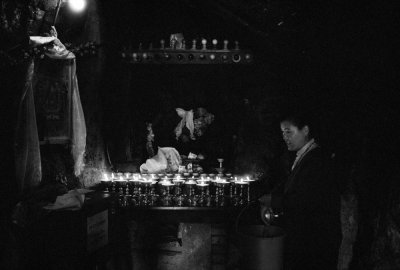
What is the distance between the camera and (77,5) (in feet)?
24.4

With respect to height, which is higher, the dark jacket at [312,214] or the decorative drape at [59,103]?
the decorative drape at [59,103]

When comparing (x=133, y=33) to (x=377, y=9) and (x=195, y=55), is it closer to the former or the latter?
(x=195, y=55)

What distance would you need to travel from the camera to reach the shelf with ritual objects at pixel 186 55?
29.7 ft

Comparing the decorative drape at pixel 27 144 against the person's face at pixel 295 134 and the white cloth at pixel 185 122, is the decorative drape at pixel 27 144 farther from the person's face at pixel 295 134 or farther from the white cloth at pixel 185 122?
the white cloth at pixel 185 122

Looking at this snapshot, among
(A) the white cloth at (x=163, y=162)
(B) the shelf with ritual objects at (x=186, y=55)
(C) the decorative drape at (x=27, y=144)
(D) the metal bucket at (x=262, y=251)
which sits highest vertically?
(B) the shelf with ritual objects at (x=186, y=55)

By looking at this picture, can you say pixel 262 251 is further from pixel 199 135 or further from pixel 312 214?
pixel 199 135

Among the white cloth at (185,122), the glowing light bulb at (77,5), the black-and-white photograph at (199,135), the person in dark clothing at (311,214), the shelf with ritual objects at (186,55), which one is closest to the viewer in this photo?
the person in dark clothing at (311,214)

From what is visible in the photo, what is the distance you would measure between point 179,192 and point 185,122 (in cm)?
210

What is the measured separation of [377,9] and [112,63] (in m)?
6.02

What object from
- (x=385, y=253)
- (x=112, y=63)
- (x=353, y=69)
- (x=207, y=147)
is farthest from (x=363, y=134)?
(x=112, y=63)

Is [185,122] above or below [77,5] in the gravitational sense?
below

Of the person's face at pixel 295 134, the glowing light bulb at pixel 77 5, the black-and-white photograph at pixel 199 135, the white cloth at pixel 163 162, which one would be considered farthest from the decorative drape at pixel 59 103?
the person's face at pixel 295 134

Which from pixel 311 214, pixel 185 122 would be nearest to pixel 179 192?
pixel 185 122

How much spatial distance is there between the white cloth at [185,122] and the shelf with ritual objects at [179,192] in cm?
144
